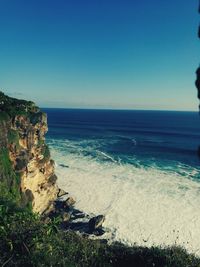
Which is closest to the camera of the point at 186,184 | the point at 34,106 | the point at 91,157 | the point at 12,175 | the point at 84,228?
the point at 12,175

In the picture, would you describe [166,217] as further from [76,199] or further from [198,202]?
[76,199]

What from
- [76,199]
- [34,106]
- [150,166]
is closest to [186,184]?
[150,166]

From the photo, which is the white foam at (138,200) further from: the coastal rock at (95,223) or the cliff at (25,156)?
the cliff at (25,156)

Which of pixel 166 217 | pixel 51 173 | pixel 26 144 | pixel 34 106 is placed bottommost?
pixel 166 217

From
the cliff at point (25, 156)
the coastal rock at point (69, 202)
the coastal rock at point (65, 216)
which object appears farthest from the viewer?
the coastal rock at point (69, 202)

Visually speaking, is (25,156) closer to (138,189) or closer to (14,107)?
(14,107)

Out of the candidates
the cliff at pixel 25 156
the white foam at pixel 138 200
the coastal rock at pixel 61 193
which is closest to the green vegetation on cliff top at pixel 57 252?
the white foam at pixel 138 200

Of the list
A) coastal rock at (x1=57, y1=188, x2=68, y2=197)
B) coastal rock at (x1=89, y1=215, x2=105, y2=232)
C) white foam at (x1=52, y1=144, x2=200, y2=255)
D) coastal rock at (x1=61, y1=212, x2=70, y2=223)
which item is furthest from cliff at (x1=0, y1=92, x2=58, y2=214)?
white foam at (x1=52, y1=144, x2=200, y2=255)
